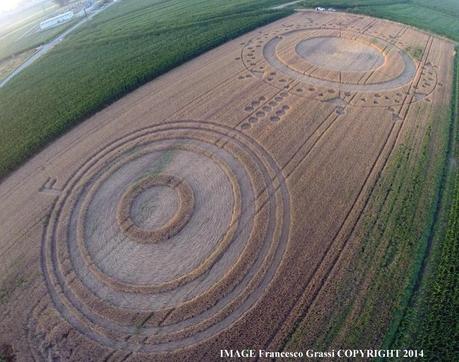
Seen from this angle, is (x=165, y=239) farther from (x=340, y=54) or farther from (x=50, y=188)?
(x=340, y=54)

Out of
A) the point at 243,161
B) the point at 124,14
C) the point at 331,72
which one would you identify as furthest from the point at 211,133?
the point at 124,14

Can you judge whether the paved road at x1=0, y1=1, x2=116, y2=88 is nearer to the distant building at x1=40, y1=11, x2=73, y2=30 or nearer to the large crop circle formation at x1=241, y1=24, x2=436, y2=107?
the distant building at x1=40, y1=11, x2=73, y2=30

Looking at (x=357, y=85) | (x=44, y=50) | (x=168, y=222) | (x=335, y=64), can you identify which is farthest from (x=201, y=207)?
(x=44, y=50)

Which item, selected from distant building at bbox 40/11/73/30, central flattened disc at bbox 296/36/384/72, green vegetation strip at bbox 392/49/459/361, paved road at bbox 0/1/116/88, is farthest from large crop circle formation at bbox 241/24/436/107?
distant building at bbox 40/11/73/30

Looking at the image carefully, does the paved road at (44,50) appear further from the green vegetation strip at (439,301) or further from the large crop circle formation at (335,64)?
the green vegetation strip at (439,301)

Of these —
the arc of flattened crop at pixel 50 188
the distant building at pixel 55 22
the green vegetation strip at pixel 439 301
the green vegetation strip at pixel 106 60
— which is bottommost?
the green vegetation strip at pixel 439 301

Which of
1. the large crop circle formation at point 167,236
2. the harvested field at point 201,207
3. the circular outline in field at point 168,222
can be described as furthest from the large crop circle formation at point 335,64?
the circular outline in field at point 168,222

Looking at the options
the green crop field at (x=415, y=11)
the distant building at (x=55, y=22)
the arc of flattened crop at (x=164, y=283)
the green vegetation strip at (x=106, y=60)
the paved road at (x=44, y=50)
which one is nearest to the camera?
the arc of flattened crop at (x=164, y=283)
